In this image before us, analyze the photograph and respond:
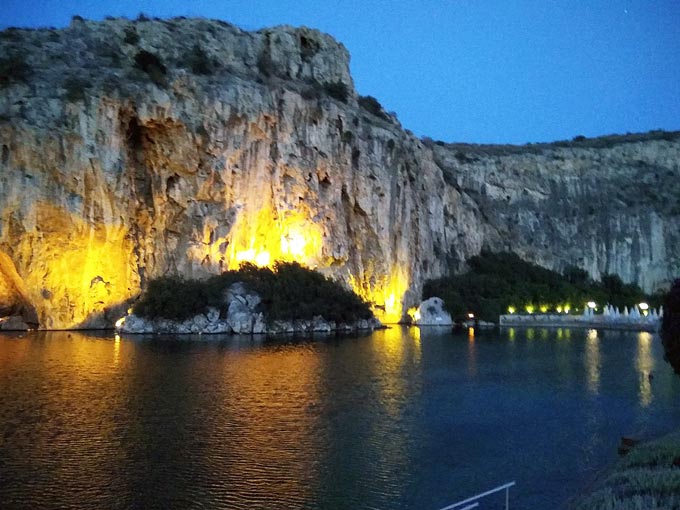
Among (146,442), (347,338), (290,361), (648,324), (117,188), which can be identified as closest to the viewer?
(146,442)

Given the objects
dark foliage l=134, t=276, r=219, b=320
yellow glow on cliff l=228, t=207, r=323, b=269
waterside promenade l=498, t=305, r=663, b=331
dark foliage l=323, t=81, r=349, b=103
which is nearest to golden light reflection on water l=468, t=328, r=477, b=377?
dark foliage l=134, t=276, r=219, b=320

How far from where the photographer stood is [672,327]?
10.4 metres

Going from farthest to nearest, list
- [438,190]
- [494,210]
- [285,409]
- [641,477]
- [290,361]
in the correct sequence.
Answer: [494,210] → [438,190] → [290,361] → [285,409] → [641,477]

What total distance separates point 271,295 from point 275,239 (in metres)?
8.50

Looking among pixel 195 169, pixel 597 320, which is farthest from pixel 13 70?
pixel 597 320

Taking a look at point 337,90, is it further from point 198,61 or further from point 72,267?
point 72,267

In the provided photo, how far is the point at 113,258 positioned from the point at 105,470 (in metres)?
36.8

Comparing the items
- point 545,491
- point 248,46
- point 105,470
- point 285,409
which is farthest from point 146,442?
point 248,46

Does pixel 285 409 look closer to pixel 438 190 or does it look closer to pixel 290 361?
pixel 290 361

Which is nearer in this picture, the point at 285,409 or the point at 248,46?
the point at 285,409

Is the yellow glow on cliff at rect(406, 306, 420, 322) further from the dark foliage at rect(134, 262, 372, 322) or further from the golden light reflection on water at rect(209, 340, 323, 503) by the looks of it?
the golden light reflection on water at rect(209, 340, 323, 503)

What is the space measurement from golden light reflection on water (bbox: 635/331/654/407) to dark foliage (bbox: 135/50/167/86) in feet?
121

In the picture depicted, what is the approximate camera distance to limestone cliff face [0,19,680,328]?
41469 millimetres

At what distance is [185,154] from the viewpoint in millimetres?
46312
